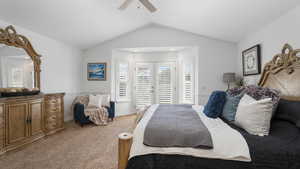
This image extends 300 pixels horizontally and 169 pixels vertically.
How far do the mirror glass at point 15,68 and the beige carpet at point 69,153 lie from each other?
47.1 inches

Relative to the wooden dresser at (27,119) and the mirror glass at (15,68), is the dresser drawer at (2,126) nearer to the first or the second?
the wooden dresser at (27,119)

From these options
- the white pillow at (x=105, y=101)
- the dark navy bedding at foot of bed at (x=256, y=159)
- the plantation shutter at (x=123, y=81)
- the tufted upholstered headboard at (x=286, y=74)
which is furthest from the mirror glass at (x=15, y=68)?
the tufted upholstered headboard at (x=286, y=74)

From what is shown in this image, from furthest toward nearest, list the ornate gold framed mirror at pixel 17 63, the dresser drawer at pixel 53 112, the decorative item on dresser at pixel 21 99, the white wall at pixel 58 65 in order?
1. the white wall at pixel 58 65
2. the dresser drawer at pixel 53 112
3. the ornate gold framed mirror at pixel 17 63
4. the decorative item on dresser at pixel 21 99

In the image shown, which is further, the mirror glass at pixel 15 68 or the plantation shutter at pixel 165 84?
the plantation shutter at pixel 165 84

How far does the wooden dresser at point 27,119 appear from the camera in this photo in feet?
7.09

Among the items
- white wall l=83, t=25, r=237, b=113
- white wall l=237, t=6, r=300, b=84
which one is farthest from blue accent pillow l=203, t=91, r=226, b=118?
white wall l=83, t=25, r=237, b=113

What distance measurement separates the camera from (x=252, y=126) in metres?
1.31

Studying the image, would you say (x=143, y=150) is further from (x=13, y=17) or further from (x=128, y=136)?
(x=13, y=17)

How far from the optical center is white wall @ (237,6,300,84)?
6.16 ft

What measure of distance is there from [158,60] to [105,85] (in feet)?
6.62

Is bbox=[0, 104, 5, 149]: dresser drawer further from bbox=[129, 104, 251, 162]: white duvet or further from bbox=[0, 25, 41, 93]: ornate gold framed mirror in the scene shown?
bbox=[129, 104, 251, 162]: white duvet

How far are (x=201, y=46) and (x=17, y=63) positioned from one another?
4.36 metres

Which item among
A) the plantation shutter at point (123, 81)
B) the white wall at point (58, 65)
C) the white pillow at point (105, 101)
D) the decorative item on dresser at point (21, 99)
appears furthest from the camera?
the plantation shutter at point (123, 81)

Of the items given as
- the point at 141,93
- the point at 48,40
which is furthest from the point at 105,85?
the point at 48,40
